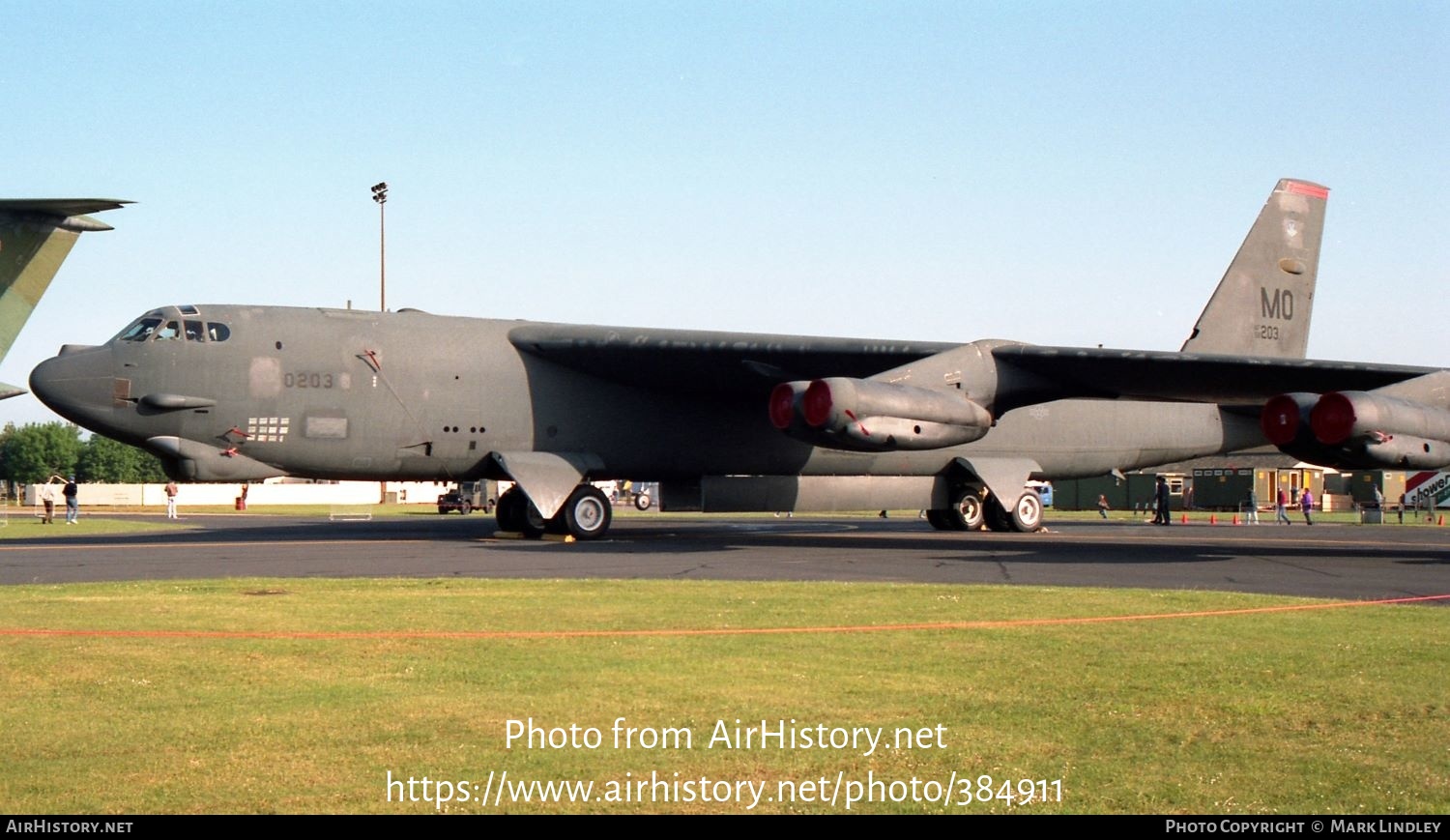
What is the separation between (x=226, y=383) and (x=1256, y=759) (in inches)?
743

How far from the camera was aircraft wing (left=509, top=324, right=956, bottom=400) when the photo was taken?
2341cm

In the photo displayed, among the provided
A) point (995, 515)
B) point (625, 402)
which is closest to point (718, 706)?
point (625, 402)

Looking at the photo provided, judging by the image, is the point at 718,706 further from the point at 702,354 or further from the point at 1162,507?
the point at 1162,507

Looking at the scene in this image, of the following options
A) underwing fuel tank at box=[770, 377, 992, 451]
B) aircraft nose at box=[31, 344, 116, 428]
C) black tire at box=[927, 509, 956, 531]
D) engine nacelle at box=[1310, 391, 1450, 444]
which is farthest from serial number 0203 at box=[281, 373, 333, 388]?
engine nacelle at box=[1310, 391, 1450, 444]

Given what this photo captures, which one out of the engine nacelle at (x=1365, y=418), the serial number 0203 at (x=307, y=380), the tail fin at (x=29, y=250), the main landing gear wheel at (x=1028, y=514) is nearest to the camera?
the tail fin at (x=29, y=250)

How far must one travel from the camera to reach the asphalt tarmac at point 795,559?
1577 cm

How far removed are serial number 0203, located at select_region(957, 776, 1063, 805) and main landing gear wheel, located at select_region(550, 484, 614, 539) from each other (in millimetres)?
18538

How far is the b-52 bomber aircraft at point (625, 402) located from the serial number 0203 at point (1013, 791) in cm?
1460

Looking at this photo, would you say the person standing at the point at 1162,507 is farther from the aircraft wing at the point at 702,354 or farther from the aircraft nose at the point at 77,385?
the aircraft nose at the point at 77,385

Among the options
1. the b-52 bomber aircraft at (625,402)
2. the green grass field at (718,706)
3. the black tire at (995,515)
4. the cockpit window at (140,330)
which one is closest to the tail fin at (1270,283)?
the b-52 bomber aircraft at (625,402)

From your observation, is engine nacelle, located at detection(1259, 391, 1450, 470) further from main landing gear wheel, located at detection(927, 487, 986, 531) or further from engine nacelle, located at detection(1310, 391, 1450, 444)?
main landing gear wheel, located at detection(927, 487, 986, 531)

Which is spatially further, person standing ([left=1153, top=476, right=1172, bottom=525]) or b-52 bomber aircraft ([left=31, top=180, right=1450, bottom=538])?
person standing ([left=1153, top=476, right=1172, bottom=525])
